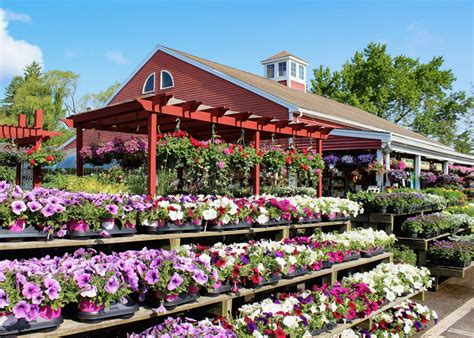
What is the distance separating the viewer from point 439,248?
8.00 meters

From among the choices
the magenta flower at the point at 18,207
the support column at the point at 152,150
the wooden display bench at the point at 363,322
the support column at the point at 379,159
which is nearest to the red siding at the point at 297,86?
the support column at the point at 379,159

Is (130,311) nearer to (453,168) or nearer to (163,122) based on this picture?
(163,122)

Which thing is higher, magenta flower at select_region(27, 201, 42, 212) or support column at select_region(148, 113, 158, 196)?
support column at select_region(148, 113, 158, 196)

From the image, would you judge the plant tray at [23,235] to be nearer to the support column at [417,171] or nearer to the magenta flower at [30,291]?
the magenta flower at [30,291]

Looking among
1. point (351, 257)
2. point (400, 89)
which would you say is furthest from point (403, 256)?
point (400, 89)

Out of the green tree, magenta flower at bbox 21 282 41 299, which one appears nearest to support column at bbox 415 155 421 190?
magenta flower at bbox 21 282 41 299

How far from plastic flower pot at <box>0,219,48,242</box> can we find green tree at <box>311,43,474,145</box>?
33.2 meters

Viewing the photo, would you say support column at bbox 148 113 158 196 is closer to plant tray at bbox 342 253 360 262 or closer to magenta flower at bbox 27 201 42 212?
magenta flower at bbox 27 201 42 212

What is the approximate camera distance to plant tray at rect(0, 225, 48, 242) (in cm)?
289

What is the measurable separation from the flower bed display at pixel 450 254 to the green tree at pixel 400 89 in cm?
2715

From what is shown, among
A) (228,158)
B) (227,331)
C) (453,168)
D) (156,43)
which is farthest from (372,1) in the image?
(453,168)

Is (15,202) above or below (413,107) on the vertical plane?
below

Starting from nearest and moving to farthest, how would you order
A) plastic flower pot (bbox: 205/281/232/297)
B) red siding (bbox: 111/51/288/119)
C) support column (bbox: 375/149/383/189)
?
plastic flower pot (bbox: 205/281/232/297) → support column (bbox: 375/149/383/189) → red siding (bbox: 111/51/288/119)

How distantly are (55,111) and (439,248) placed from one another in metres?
34.6
